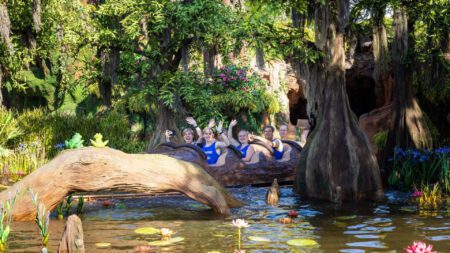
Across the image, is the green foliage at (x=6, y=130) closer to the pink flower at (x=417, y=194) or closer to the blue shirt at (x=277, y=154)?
the blue shirt at (x=277, y=154)

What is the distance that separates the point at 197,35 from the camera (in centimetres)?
1792

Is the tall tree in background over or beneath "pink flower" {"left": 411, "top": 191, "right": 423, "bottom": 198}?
over

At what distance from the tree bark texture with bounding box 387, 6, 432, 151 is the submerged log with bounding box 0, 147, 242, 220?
5584 millimetres

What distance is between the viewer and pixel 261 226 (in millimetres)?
10508

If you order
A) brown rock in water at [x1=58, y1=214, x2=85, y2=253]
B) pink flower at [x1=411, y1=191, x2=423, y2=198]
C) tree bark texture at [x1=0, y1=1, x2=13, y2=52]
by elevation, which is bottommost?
pink flower at [x1=411, y1=191, x2=423, y2=198]

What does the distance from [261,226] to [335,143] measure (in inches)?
135

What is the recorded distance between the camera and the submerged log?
10.8m

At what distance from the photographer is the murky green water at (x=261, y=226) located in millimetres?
8852

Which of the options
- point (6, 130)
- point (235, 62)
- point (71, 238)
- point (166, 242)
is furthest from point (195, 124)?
point (71, 238)

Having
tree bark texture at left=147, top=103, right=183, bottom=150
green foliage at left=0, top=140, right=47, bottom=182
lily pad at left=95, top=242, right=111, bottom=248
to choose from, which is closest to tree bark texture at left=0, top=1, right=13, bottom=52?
green foliage at left=0, top=140, right=47, bottom=182

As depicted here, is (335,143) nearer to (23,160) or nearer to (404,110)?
(404,110)

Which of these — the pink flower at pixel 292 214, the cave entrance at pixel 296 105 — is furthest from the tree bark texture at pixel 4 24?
the cave entrance at pixel 296 105

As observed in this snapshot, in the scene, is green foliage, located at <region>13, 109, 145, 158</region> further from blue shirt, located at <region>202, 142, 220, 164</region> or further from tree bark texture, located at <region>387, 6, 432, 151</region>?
tree bark texture, located at <region>387, 6, 432, 151</region>

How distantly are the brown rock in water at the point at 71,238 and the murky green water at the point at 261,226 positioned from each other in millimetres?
747
